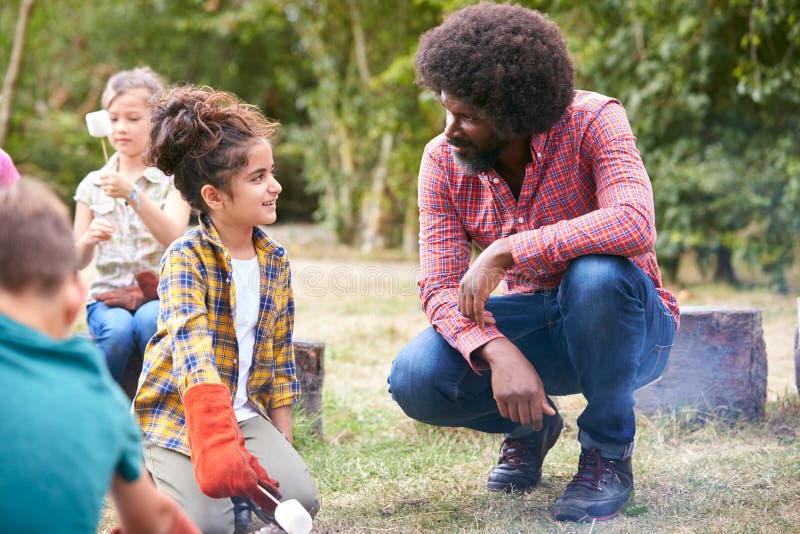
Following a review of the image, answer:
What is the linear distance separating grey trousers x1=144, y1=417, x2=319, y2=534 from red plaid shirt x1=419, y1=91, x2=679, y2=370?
53 cm

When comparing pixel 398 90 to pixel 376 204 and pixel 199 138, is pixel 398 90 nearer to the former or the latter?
pixel 376 204

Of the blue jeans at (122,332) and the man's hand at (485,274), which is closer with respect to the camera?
the man's hand at (485,274)

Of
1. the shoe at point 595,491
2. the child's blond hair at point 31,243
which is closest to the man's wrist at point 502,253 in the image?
the shoe at point 595,491

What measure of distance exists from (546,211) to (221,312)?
91 cm

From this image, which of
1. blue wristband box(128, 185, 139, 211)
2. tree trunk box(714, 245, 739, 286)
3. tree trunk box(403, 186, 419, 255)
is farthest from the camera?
tree trunk box(403, 186, 419, 255)

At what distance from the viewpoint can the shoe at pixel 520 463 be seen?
245 cm

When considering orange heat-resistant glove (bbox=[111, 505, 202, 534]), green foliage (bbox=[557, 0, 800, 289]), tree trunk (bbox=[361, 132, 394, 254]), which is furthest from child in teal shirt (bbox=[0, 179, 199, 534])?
tree trunk (bbox=[361, 132, 394, 254])

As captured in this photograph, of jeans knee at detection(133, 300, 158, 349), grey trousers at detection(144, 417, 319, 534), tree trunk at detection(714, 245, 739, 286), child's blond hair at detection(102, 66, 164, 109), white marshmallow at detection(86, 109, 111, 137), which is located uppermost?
child's blond hair at detection(102, 66, 164, 109)

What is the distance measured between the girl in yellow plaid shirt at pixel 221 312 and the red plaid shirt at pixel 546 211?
1.45 feet

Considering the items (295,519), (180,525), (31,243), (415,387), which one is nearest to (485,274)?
(415,387)

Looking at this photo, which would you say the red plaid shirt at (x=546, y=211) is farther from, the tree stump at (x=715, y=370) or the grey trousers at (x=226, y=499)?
the tree stump at (x=715, y=370)

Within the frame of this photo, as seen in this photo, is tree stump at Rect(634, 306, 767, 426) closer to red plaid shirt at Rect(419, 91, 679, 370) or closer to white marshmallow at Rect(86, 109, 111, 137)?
red plaid shirt at Rect(419, 91, 679, 370)

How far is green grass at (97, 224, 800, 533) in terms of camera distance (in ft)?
7.15

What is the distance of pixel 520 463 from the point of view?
2461 millimetres
